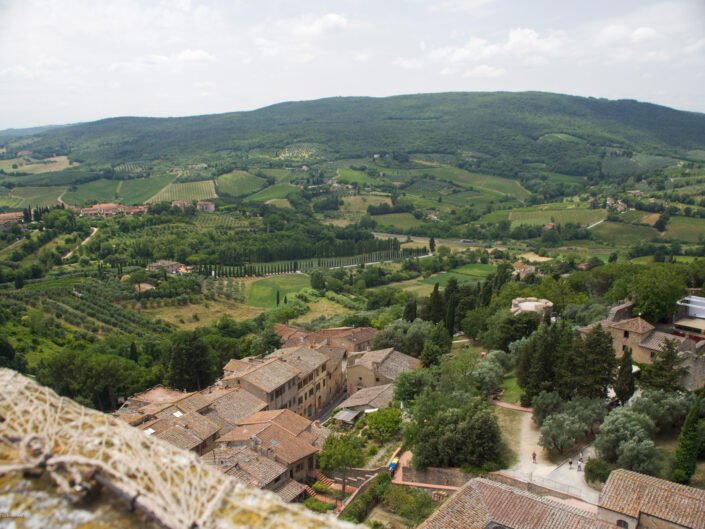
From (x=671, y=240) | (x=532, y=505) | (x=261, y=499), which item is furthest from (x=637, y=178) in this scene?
(x=261, y=499)

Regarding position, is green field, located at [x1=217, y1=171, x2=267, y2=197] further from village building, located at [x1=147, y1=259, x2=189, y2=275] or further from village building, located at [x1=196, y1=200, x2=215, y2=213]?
village building, located at [x1=147, y1=259, x2=189, y2=275]

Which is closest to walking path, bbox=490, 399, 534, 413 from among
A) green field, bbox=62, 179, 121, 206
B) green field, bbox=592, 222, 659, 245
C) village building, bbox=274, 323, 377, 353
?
village building, bbox=274, 323, 377, 353

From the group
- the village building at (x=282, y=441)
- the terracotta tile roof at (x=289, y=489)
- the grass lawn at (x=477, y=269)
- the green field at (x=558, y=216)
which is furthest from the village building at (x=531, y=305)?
the green field at (x=558, y=216)

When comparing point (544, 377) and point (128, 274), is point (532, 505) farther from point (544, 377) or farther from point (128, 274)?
point (128, 274)

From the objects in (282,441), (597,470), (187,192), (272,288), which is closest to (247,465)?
(282,441)

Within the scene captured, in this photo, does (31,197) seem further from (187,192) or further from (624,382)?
(624,382)

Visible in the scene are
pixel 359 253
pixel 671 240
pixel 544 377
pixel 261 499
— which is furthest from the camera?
pixel 359 253
